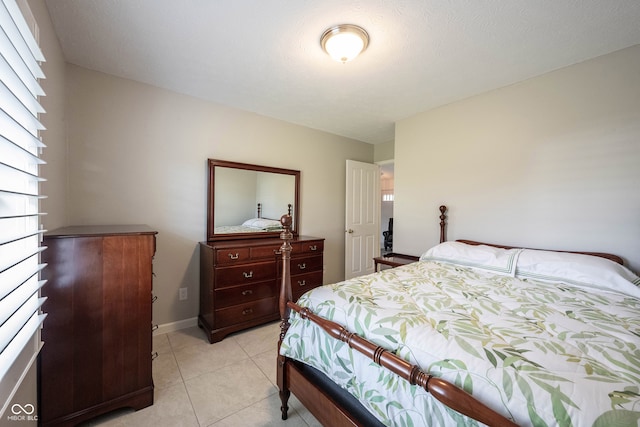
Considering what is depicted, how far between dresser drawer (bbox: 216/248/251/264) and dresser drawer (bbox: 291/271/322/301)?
653mm

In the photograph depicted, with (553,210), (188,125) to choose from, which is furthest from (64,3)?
(553,210)

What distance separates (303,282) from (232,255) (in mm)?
937

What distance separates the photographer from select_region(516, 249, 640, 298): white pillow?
1.47 m

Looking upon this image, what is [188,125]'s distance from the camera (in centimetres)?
255

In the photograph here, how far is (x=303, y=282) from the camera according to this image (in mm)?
2900

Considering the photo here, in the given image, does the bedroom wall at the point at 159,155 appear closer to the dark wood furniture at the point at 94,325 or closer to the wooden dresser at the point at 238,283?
the wooden dresser at the point at 238,283

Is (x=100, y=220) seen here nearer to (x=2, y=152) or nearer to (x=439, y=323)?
(x=2, y=152)

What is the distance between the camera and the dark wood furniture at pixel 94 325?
4.26 feet

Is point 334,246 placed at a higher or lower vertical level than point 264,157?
lower

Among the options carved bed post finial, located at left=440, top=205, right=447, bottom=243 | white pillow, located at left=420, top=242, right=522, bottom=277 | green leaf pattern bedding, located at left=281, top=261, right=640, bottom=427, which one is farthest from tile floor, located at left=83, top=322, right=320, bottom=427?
carved bed post finial, located at left=440, top=205, right=447, bottom=243

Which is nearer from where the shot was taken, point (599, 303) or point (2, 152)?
point (2, 152)

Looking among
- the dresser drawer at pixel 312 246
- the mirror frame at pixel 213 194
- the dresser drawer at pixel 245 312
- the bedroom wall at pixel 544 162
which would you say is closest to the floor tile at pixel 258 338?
the dresser drawer at pixel 245 312

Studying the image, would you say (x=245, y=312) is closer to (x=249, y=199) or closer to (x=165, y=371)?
(x=165, y=371)

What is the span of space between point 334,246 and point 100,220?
2.75 metres
